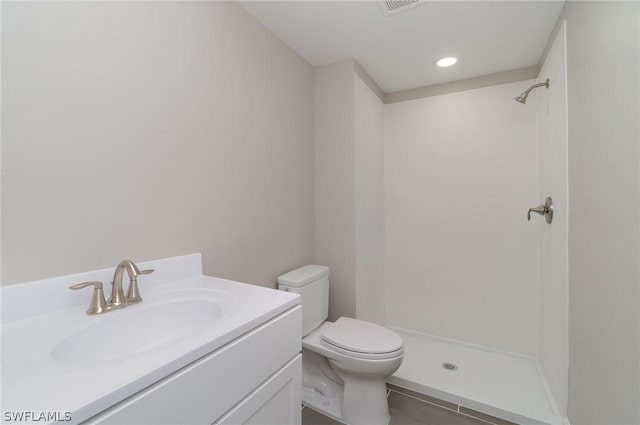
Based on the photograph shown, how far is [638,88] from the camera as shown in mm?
819

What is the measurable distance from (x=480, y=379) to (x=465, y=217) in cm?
114

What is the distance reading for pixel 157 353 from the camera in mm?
604

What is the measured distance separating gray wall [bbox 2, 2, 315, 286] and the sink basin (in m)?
0.21

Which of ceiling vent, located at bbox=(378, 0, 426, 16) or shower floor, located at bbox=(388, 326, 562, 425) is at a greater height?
ceiling vent, located at bbox=(378, 0, 426, 16)

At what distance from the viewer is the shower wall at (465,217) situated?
2.10 m

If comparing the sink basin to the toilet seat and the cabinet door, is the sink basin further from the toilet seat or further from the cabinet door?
the toilet seat

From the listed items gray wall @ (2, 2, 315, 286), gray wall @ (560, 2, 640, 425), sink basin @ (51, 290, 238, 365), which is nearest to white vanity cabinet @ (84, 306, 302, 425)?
sink basin @ (51, 290, 238, 365)

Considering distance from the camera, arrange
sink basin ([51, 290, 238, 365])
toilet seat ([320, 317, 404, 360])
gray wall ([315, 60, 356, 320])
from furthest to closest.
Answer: gray wall ([315, 60, 356, 320]), toilet seat ([320, 317, 404, 360]), sink basin ([51, 290, 238, 365])

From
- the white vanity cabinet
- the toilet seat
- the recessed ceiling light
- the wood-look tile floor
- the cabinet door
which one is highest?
the recessed ceiling light

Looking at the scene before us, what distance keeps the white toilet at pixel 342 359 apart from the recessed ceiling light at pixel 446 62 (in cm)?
168

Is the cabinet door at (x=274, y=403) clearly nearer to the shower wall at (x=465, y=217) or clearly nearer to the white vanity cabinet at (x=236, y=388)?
the white vanity cabinet at (x=236, y=388)

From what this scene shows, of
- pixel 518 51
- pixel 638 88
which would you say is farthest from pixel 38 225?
pixel 518 51

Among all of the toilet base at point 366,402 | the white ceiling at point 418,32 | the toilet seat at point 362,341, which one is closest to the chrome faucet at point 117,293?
the toilet seat at point 362,341

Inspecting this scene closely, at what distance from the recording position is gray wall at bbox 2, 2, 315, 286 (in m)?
0.79
